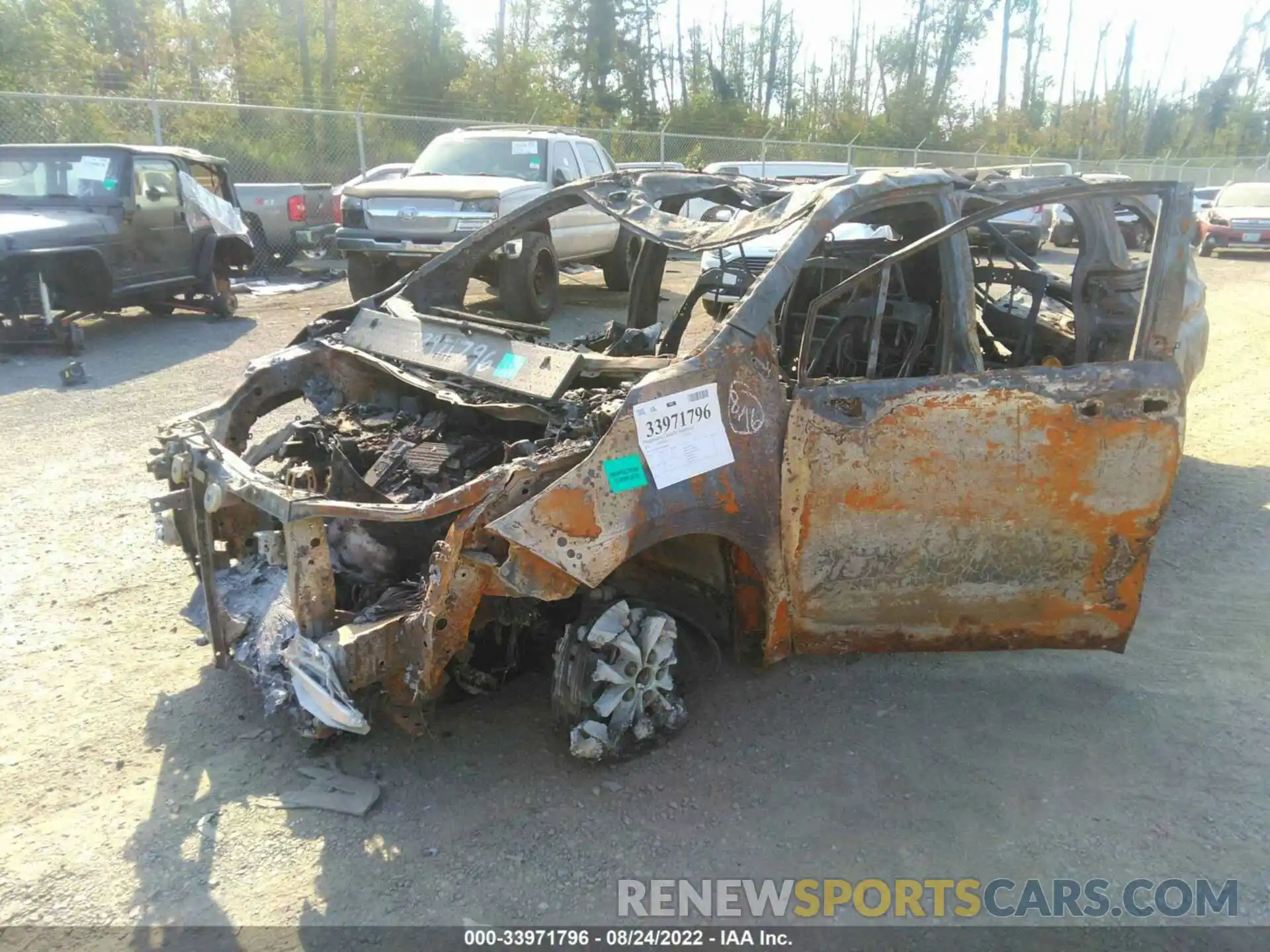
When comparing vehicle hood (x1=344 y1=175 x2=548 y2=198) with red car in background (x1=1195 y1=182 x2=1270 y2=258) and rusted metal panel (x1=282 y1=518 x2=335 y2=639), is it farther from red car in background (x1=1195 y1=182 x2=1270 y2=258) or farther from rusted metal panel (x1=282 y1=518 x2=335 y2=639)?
red car in background (x1=1195 y1=182 x2=1270 y2=258)

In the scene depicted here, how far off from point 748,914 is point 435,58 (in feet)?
101

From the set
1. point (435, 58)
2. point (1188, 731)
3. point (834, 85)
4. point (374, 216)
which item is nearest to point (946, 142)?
point (834, 85)

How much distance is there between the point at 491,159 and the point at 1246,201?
56.0 ft

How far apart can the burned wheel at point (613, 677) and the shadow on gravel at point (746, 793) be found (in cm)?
13

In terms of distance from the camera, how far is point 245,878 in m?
2.61

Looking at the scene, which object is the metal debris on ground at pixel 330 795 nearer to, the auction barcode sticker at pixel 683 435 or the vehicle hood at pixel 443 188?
the auction barcode sticker at pixel 683 435

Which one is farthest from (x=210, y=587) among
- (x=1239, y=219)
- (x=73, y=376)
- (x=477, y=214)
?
(x=1239, y=219)

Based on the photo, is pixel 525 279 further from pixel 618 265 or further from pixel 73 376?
pixel 73 376

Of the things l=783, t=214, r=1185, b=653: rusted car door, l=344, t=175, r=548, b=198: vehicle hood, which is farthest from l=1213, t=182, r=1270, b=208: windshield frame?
l=783, t=214, r=1185, b=653: rusted car door

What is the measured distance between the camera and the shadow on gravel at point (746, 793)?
2.63 metres

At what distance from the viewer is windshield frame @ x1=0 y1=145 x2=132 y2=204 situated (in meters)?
9.26

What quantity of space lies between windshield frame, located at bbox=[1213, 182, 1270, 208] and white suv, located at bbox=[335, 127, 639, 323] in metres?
15.2

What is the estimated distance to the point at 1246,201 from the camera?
1947 cm

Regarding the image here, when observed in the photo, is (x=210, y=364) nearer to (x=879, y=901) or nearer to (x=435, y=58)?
(x=879, y=901)
